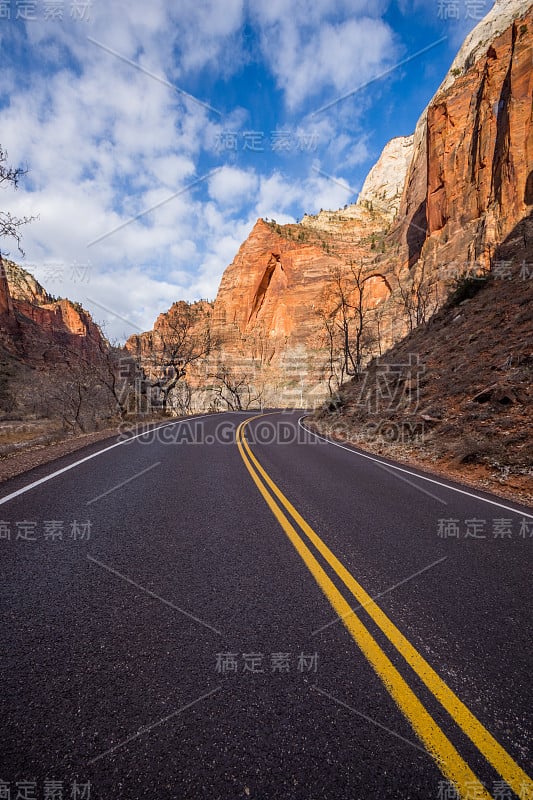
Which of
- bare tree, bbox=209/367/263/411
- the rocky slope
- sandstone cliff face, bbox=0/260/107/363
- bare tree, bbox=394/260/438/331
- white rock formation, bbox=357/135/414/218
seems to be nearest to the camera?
the rocky slope

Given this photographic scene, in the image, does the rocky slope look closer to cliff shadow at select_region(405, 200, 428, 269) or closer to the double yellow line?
the double yellow line

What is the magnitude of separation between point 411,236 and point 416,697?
2636 inches

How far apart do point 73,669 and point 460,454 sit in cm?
936

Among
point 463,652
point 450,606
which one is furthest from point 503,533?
point 463,652

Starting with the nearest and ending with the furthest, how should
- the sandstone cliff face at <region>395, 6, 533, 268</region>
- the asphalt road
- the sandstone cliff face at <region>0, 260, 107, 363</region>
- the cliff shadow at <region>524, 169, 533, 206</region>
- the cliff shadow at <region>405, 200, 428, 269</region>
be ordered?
the asphalt road
the cliff shadow at <region>524, 169, 533, 206</region>
the sandstone cliff face at <region>395, 6, 533, 268</region>
the cliff shadow at <region>405, 200, 428, 269</region>
the sandstone cliff face at <region>0, 260, 107, 363</region>

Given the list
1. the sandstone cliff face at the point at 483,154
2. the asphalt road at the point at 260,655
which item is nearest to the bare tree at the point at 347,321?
the sandstone cliff face at the point at 483,154

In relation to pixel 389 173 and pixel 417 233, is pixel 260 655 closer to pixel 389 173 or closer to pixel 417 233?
pixel 417 233

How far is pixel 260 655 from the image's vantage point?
209cm

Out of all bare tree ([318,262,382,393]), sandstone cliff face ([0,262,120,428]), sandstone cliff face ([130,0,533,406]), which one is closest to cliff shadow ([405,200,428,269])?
sandstone cliff face ([130,0,533,406])

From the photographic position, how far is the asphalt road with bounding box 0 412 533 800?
4.66 ft

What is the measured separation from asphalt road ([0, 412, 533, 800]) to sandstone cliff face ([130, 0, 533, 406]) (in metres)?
26.2

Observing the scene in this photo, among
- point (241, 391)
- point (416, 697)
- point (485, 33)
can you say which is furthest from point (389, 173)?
point (416, 697)

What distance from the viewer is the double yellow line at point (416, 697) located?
1.43 m

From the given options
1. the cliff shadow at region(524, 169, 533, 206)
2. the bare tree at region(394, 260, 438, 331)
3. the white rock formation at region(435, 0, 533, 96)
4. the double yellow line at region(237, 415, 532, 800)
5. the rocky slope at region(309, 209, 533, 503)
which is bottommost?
the double yellow line at region(237, 415, 532, 800)
